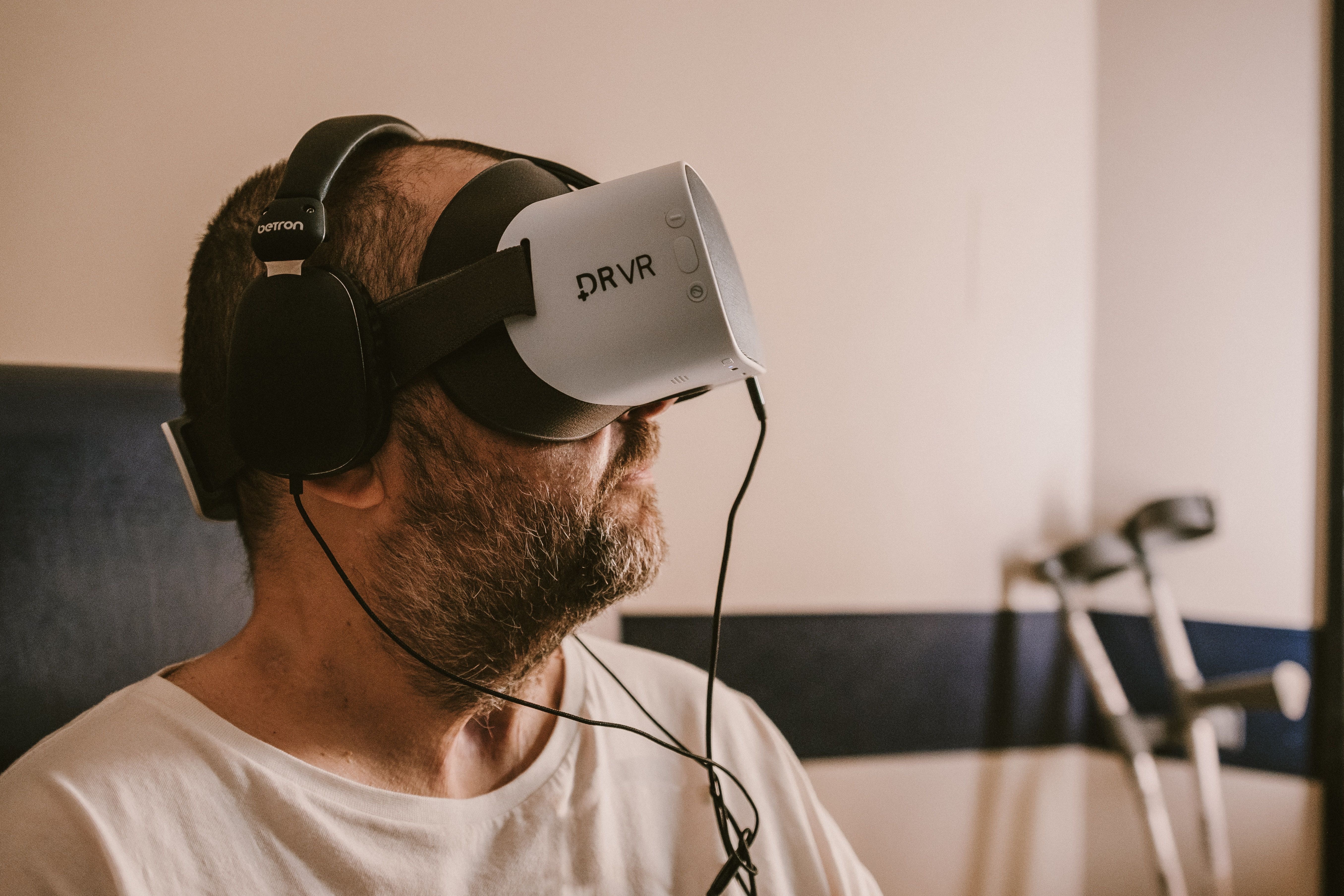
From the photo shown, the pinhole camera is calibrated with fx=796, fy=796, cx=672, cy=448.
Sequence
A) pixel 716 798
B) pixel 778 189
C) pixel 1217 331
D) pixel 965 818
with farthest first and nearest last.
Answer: pixel 1217 331
pixel 965 818
pixel 778 189
pixel 716 798

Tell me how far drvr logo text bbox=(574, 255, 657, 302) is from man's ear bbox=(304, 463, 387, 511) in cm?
24

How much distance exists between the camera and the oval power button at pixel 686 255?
0.47 m

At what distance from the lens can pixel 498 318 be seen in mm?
531

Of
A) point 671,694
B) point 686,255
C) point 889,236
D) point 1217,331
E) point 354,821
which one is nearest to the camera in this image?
point 686,255

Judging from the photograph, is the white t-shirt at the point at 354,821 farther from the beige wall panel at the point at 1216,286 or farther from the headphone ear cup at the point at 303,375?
the beige wall panel at the point at 1216,286

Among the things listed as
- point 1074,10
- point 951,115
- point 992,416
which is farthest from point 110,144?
point 1074,10

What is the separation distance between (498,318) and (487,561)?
197mm

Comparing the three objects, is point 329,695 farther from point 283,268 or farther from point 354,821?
point 283,268

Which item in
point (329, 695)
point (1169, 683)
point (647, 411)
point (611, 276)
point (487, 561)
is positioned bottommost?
point (1169, 683)

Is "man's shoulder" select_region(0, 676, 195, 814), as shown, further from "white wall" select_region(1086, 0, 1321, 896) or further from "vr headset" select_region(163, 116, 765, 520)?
"white wall" select_region(1086, 0, 1321, 896)

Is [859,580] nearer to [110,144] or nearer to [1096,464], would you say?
[1096,464]

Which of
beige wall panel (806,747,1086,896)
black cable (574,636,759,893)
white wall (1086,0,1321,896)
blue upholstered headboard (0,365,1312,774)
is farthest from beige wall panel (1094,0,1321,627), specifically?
blue upholstered headboard (0,365,1312,774)

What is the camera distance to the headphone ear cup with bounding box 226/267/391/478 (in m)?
0.53

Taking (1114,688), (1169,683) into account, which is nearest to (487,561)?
(1114,688)
